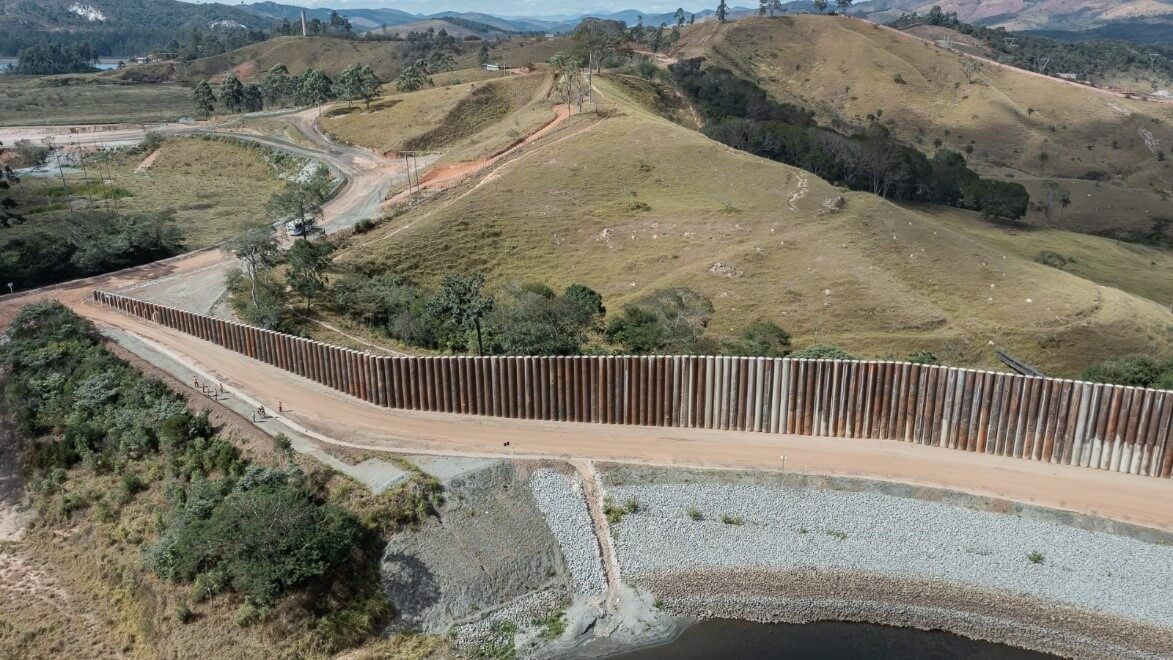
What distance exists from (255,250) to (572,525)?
69.9ft

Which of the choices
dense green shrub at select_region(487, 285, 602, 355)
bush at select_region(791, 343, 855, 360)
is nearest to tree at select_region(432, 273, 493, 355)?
dense green shrub at select_region(487, 285, 602, 355)

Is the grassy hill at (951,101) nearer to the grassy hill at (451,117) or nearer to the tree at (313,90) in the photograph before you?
the grassy hill at (451,117)

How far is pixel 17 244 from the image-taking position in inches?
1641

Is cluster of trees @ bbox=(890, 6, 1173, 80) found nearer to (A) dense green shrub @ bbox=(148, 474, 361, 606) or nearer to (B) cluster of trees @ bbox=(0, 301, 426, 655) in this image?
(B) cluster of trees @ bbox=(0, 301, 426, 655)

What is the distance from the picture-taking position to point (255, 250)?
3422 cm

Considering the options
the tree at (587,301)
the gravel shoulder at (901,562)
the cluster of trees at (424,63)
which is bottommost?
the gravel shoulder at (901,562)

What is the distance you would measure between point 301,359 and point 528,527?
1243cm

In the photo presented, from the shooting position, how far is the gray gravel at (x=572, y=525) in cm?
2020

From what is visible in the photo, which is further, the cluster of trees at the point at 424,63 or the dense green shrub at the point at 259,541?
the cluster of trees at the point at 424,63

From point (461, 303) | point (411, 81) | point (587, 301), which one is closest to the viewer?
point (461, 303)

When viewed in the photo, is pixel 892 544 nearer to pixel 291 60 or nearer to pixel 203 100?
pixel 203 100

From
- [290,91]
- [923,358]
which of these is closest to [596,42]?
[290,91]

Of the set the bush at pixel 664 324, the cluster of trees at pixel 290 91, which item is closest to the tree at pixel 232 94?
the cluster of trees at pixel 290 91

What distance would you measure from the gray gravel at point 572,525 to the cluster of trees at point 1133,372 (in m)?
22.3
